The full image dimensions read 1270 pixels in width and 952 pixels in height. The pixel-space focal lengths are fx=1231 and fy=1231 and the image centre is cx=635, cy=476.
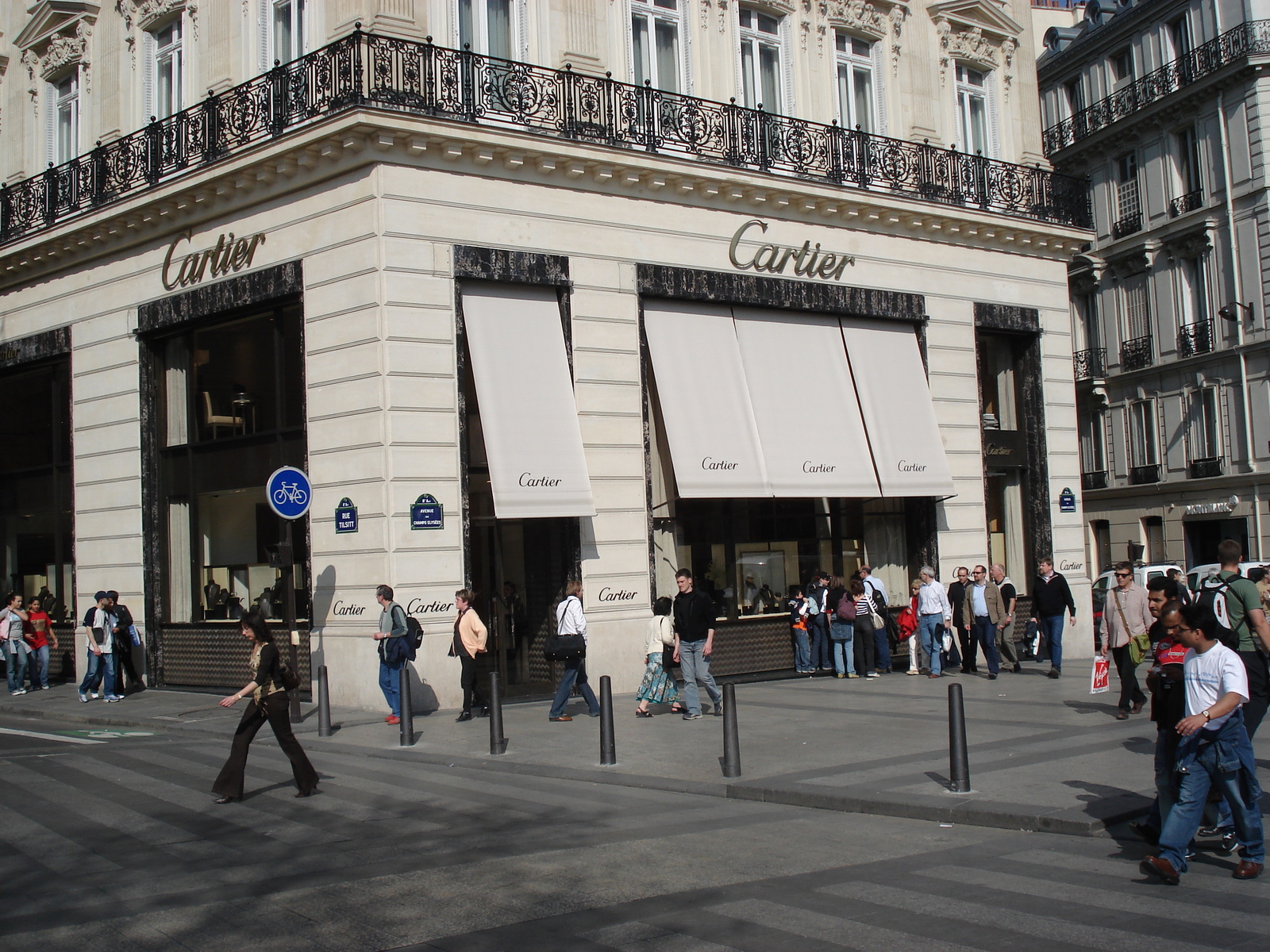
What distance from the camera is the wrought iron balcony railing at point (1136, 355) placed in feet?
140

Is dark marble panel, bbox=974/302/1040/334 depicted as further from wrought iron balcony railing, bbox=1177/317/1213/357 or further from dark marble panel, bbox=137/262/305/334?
wrought iron balcony railing, bbox=1177/317/1213/357

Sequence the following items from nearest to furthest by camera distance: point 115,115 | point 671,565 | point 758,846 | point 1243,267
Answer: point 758,846 < point 671,565 < point 115,115 < point 1243,267

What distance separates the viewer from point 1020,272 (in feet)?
78.2

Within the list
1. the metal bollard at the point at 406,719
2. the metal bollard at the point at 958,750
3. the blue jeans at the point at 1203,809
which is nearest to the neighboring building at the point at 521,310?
the metal bollard at the point at 406,719

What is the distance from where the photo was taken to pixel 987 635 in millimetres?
19438

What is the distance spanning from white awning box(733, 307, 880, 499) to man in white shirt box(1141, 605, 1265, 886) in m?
12.4

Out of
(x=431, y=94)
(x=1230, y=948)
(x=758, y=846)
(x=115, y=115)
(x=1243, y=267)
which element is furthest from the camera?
(x=1243, y=267)

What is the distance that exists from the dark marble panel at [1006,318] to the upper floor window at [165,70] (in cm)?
1455

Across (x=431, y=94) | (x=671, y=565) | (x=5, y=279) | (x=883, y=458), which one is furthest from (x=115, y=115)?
(x=883, y=458)

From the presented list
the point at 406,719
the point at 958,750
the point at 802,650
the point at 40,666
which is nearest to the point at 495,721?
A: the point at 406,719

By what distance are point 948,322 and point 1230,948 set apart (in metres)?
17.9

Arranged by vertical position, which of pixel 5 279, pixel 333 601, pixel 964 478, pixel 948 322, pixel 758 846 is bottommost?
pixel 758 846

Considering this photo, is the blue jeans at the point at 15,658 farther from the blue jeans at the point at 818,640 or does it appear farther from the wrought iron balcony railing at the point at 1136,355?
→ the wrought iron balcony railing at the point at 1136,355

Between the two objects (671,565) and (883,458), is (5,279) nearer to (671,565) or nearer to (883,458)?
(671,565)
